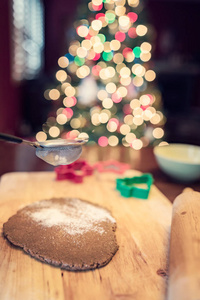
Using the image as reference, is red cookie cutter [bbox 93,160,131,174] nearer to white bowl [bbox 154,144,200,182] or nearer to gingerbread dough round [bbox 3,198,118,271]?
white bowl [bbox 154,144,200,182]

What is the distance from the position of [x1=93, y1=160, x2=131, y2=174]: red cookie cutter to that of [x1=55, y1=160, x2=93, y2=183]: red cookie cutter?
7cm

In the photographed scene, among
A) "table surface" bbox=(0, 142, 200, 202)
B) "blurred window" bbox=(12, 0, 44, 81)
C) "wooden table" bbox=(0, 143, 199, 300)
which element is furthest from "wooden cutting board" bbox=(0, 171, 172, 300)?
"blurred window" bbox=(12, 0, 44, 81)

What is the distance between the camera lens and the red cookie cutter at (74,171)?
1.09 meters

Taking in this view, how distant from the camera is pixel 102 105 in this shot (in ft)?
9.77

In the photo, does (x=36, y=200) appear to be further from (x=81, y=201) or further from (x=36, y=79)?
(x=36, y=79)

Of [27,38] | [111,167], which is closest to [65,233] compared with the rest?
[111,167]

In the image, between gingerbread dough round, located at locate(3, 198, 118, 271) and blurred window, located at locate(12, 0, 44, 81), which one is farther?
blurred window, located at locate(12, 0, 44, 81)

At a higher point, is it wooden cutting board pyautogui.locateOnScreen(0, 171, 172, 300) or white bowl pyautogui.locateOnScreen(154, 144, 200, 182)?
white bowl pyautogui.locateOnScreen(154, 144, 200, 182)

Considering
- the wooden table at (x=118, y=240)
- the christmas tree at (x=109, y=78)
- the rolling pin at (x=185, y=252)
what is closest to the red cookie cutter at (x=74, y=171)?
the wooden table at (x=118, y=240)

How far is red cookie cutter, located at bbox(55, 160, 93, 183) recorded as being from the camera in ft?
3.58

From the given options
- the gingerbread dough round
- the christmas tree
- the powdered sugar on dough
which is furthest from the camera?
the christmas tree

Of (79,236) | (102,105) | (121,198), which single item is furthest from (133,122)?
(79,236)

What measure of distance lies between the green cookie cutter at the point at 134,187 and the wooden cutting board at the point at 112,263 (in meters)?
0.02

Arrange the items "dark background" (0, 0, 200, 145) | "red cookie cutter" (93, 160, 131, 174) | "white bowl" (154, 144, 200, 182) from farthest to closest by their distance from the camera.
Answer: "dark background" (0, 0, 200, 145), "red cookie cutter" (93, 160, 131, 174), "white bowl" (154, 144, 200, 182)
